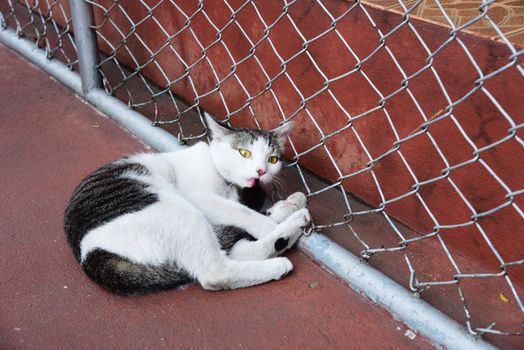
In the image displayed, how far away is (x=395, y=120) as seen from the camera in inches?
70.7

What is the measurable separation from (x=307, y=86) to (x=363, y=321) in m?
0.94

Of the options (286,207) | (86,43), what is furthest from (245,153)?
(86,43)

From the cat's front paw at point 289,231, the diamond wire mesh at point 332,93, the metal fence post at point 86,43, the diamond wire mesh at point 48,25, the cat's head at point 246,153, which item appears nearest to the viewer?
the diamond wire mesh at point 332,93

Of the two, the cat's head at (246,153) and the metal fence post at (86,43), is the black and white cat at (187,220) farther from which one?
the metal fence post at (86,43)

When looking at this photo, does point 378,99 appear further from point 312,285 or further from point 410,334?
point 410,334

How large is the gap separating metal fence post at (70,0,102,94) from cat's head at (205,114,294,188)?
33.3 inches

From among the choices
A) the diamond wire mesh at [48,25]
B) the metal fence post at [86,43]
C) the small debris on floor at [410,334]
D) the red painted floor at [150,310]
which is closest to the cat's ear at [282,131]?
the red painted floor at [150,310]

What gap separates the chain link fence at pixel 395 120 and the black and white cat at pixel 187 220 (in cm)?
20

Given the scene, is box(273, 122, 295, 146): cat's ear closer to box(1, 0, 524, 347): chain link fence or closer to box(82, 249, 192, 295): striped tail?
box(1, 0, 524, 347): chain link fence

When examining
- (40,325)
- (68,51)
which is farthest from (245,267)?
(68,51)

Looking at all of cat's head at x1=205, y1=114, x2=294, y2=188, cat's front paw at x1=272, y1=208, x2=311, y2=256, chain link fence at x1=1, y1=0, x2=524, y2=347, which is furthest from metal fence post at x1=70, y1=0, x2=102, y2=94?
cat's front paw at x1=272, y1=208, x2=311, y2=256

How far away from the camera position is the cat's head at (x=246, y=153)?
1844 millimetres

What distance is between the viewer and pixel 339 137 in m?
2.00

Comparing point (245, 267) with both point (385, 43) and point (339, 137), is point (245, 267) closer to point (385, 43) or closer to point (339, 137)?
point (339, 137)
